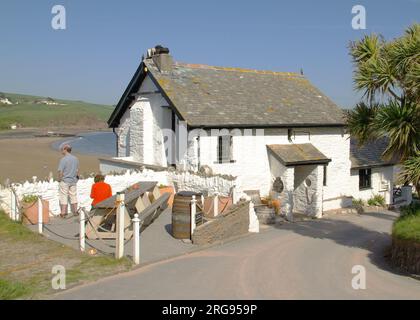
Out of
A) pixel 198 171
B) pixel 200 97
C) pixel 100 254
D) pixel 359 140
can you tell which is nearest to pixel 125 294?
pixel 100 254

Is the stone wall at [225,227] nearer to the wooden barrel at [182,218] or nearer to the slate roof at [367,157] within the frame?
the wooden barrel at [182,218]

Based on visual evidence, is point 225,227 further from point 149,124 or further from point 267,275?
point 149,124

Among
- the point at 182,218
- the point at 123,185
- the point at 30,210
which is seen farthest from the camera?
the point at 123,185

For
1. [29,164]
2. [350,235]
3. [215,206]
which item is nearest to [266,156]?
[350,235]

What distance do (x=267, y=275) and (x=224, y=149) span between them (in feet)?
30.5

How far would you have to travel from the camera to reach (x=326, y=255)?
12.0m

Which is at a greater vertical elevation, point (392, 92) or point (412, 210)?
point (392, 92)

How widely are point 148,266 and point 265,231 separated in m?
5.79

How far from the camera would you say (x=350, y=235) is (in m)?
15.4

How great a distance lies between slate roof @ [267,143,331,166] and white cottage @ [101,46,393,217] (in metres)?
0.04

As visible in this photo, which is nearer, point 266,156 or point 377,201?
point 266,156

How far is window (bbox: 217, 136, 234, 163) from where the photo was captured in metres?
18.5
